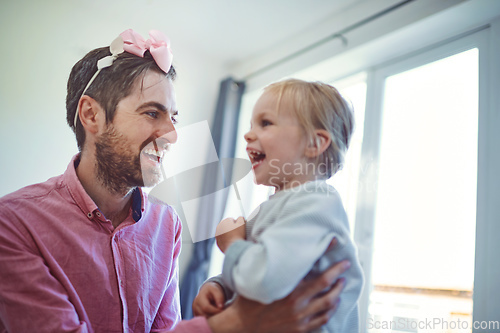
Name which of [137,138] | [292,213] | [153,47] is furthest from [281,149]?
[153,47]

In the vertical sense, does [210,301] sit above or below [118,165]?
below

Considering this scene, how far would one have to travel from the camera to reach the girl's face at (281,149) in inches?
39.1

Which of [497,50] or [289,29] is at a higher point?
[289,29]

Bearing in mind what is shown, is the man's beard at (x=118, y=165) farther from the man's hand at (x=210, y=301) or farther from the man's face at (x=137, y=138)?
the man's hand at (x=210, y=301)

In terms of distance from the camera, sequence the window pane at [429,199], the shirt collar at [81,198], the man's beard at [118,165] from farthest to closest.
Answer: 1. the window pane at [429,199]
2. the man's beard at [118,165]
3. the shirt collar at [81,198]

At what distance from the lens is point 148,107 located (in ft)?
4.55

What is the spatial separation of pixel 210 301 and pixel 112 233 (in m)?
0.47

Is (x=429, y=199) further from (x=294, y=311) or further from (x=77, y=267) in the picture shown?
(x=77, y=267)

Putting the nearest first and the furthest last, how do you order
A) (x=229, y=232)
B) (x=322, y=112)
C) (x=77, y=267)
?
(x=229, y=232)
(x=322, y=112)
(x=77, y=267)

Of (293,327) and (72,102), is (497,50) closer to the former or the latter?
(293,327)

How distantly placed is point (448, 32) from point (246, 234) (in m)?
2.00

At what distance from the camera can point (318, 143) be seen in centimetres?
100

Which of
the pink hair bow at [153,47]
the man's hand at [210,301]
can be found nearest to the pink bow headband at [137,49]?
the pink hair bow at [153,47]

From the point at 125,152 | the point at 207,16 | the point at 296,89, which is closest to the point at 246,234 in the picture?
the point at 296,89
